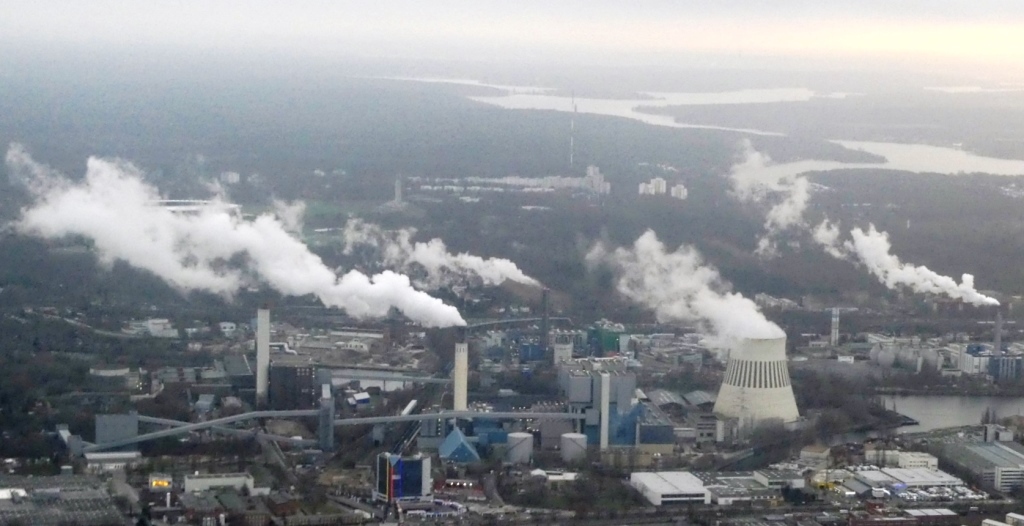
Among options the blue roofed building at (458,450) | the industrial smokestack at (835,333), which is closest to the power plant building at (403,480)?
the blue roofed building at (458,450)

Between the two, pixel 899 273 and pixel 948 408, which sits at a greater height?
pixel 899 273

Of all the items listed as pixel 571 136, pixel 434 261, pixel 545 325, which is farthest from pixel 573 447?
pixel 571 136

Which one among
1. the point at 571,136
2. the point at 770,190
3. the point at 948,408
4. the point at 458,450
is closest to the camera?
the point at 458,450

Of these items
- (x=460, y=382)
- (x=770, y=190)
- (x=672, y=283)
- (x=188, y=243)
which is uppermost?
(x=770, y=190)

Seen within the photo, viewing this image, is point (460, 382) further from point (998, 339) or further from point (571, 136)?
point (571, 136)

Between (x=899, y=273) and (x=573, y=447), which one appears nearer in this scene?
(x=573, y=447)

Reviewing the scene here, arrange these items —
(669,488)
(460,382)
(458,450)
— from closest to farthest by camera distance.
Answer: (669,488) < (458,450) < (460,382)

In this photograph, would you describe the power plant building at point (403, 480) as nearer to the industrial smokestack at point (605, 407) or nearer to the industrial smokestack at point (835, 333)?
the industrial smokestack at point (605, 407)
